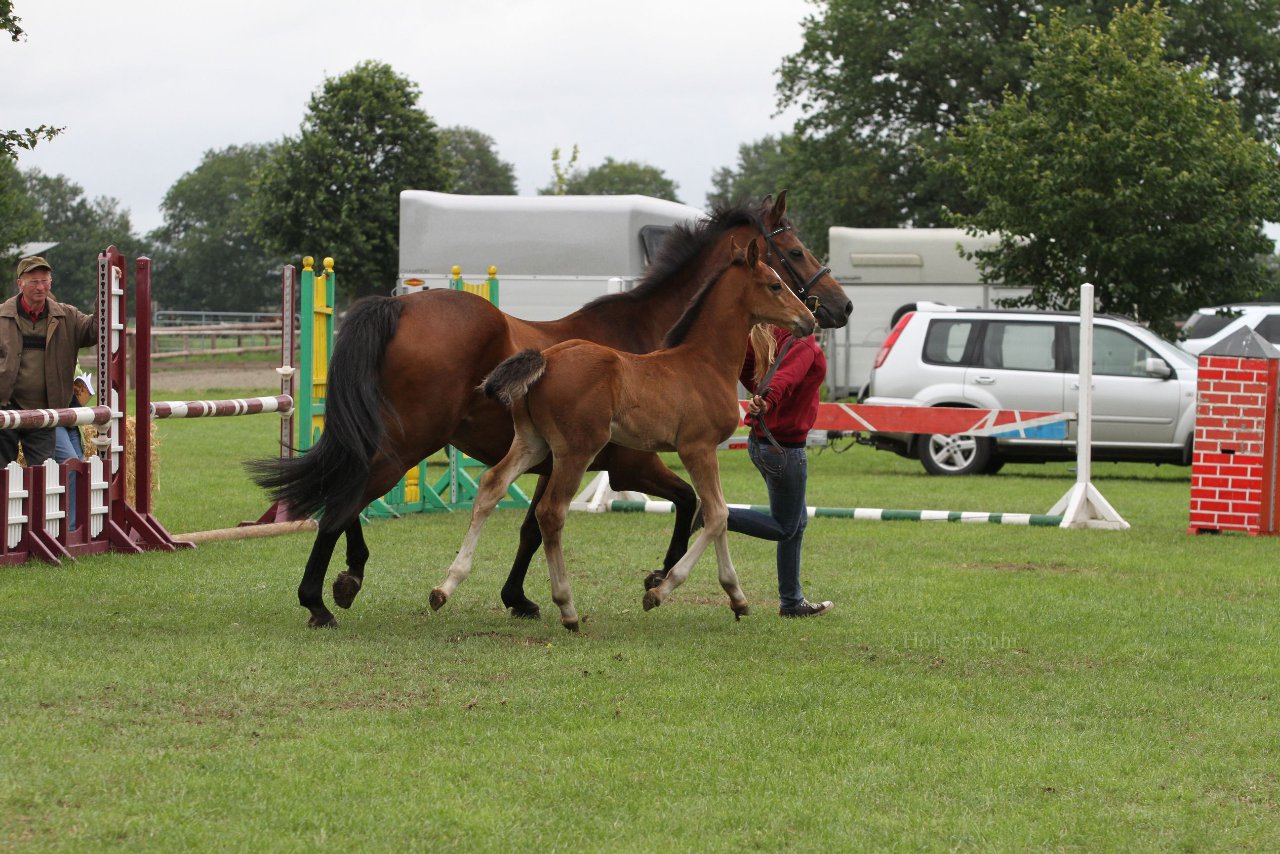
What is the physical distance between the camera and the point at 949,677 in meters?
6.81

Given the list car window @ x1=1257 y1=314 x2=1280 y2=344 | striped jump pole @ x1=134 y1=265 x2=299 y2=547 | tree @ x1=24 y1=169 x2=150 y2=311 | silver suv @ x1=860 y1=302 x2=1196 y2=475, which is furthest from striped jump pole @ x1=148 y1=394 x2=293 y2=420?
tree @ x1=24 y1=169 x2=150 y2=311

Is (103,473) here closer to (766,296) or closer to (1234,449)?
(766,296)

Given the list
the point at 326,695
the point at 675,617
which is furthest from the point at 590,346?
the point at 326,695

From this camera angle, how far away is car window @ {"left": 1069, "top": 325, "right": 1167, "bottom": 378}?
61.4 feet

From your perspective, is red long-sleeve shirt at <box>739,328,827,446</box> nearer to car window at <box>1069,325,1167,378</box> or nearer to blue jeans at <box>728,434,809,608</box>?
blue jeans at <box>728,434,809,608</box>

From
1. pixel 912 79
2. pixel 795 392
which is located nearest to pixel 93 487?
pixel 795 392

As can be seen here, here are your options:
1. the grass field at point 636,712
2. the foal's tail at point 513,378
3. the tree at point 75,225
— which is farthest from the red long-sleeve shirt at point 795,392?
the tree at point 75,225

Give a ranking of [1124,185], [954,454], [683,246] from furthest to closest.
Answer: [1124,185], [954,454], [683,246]

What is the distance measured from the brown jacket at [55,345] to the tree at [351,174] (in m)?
30.6

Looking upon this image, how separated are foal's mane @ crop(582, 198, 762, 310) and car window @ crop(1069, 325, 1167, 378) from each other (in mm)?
11026

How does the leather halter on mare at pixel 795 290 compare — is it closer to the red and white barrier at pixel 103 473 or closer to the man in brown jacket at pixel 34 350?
the red and white barrier at pixel 103 473

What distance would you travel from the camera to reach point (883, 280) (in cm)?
2684

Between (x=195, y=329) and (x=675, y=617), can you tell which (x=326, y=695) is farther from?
(x=195, y=329)

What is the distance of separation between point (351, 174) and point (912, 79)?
15.6 m
